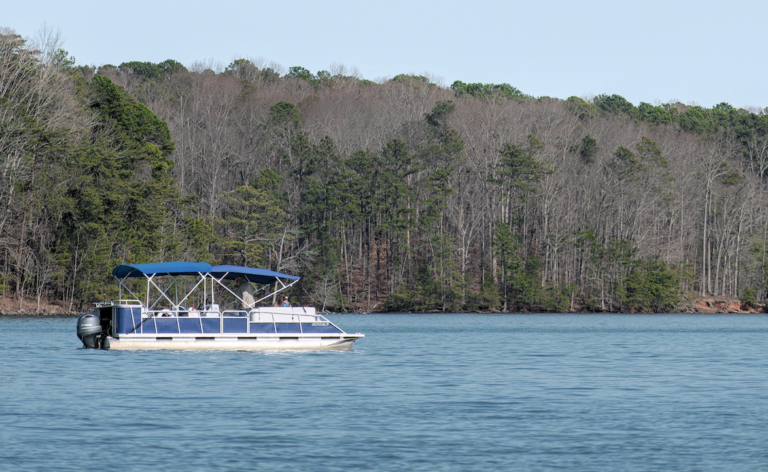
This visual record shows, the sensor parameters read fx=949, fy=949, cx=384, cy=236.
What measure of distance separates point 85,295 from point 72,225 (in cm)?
563

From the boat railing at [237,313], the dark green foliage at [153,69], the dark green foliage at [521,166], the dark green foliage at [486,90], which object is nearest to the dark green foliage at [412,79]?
the dark green foliage at [486,90]

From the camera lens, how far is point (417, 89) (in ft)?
425

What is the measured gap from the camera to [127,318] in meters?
36.2

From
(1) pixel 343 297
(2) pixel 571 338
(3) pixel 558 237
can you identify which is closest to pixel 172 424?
(2) pixel 571 338

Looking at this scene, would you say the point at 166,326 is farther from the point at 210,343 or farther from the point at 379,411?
the point at 379,411

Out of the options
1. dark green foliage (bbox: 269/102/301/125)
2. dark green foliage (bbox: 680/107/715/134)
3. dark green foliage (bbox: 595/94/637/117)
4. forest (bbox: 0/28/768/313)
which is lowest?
forest (bbox: 0/28/768/313)

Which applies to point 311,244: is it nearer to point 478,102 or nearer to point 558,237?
point 558,237

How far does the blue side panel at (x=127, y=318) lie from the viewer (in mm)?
36000

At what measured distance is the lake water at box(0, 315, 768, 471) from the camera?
16500mm

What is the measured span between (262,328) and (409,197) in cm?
6637

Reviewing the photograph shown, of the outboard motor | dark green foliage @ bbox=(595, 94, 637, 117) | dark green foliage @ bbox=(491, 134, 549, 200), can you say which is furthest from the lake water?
dark green foliage @ bbox=(595, 94, 637, 117)

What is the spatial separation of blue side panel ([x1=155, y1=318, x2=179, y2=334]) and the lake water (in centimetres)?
88

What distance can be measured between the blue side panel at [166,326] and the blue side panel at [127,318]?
31.6 inches

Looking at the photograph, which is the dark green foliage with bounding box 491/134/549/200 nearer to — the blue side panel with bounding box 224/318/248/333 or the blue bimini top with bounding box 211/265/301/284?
the blue bimini top with bounding box 211/265/301/284
